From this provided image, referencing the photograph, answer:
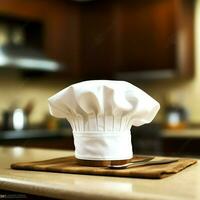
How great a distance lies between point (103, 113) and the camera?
0.95 m

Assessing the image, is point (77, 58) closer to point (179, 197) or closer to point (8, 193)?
point (8, 193)

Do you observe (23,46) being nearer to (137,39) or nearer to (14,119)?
(14,119)

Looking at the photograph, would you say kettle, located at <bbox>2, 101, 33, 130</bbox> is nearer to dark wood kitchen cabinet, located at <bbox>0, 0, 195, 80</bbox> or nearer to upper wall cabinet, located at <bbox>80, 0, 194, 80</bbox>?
dark wood kitchen cabinet, located at <bbox>0, 0, 195, 80</bbox>

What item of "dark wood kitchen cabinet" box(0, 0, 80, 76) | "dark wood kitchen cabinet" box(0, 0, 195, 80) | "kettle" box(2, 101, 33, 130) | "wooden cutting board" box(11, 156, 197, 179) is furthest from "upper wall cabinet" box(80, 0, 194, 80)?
"wooden cutting board" box(11, 156, 197, 179)

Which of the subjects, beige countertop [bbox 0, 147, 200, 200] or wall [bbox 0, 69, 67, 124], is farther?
wall [bbox 0, 69, 67, 124]

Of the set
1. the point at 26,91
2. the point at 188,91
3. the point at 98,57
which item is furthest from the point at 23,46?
the point at 188,91

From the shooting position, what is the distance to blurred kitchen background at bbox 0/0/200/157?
336 cm

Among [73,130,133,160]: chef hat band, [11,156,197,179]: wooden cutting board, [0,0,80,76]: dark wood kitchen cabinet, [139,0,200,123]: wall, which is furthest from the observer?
[139,0,200,123]: wall

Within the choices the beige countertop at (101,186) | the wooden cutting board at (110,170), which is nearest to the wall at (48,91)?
the wooden cutting board at (110,170)

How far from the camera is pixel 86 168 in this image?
0.95 metres

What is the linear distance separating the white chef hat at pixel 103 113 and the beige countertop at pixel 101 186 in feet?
0.36

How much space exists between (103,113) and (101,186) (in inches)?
9.1

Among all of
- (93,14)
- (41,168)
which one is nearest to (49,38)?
(93,14)

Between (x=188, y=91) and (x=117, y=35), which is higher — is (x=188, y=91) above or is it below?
below
